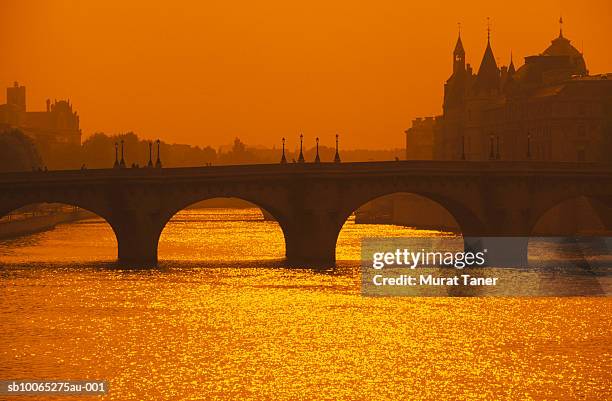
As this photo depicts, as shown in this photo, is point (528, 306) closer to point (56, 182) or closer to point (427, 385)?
point (427, 385)

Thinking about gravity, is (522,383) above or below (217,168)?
below

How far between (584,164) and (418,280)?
72.2 feet

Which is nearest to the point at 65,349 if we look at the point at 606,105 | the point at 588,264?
the point at 588,264

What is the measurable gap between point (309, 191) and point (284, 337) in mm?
34503

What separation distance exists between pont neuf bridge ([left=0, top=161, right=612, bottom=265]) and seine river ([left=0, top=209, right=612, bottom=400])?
13.1ft

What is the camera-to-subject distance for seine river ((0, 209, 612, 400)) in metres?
65.2

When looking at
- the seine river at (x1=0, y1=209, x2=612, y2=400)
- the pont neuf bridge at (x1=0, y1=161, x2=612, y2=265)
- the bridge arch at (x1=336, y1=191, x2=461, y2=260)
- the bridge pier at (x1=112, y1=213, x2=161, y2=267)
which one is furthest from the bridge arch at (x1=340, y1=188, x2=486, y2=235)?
the bridge arch at (x1=336, y1=191, x2=461, y2=260)

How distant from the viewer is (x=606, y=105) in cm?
16650

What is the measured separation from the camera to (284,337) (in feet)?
250

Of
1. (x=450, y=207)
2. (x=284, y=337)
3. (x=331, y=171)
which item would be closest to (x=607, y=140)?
(x=450, y=207)

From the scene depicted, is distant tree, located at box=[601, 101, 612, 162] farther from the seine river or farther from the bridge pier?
the bridge pier

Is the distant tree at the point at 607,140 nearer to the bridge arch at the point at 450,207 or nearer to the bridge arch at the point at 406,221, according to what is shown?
the bridge arch at the point at 406,221

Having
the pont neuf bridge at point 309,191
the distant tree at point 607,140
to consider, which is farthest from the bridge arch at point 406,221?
the pont neuf bridge at point 309,191

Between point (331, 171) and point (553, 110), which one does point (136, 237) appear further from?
point (553, 110)
